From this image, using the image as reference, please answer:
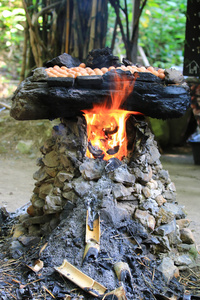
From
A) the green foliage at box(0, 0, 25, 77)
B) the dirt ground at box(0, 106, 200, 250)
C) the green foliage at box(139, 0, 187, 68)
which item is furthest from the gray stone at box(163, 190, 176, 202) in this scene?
the green foliage at box(139, 0, 187, 68)

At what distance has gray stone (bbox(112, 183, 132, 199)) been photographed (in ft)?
7.68

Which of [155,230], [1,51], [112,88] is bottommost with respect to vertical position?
[155,230]

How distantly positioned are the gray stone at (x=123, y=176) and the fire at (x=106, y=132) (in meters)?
0.19

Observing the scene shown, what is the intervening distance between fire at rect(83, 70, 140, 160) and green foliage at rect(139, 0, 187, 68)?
7686 millimetres

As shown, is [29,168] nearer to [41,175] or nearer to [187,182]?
[187,182]

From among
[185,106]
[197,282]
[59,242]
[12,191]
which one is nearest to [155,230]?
[197,282]

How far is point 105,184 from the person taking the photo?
238 cm

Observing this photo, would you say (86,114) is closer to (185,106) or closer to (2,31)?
(185,106)

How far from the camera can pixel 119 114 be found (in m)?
2.63

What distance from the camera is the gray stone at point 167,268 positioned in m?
2.16

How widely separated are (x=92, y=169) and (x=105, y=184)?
0.15 m

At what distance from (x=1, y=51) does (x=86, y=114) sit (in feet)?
25.4

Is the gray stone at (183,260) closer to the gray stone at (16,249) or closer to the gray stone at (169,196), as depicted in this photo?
the gray stone at (169,196)

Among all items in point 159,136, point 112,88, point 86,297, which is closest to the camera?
point 86,297
